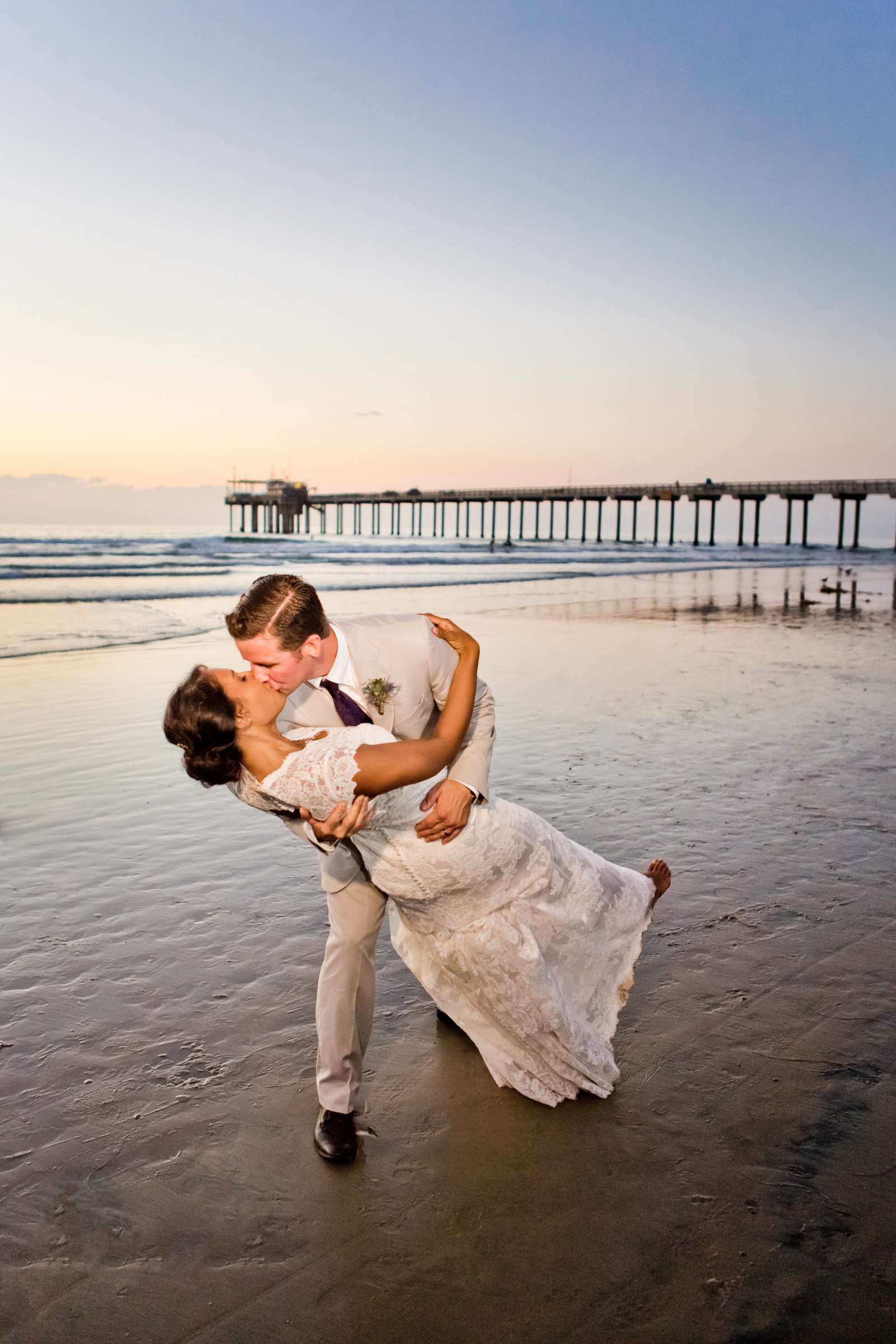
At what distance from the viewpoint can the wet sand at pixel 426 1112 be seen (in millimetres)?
2332

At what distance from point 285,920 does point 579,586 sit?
23.1 m

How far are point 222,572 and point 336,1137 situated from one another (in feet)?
95.3

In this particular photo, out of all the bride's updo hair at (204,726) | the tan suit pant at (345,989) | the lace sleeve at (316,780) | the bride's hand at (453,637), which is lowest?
the tan suit pant at (345,989)

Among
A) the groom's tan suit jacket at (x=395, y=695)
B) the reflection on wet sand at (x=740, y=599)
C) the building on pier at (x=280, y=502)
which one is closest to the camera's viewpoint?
the groom's tan suit jacket at (x=395, y=695)

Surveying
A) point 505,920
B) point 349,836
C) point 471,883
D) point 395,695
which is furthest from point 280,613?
point 505,920

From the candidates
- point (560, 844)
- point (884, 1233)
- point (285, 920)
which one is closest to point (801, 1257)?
point (884, 1233)

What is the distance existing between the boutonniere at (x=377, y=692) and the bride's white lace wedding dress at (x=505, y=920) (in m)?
0.19

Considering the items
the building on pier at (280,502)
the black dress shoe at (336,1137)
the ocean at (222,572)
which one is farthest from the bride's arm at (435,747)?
the building on pier at (280,502)

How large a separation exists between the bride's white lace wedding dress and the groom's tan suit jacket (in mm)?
122

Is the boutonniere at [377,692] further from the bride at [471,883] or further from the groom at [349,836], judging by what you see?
the bride at [471,883]

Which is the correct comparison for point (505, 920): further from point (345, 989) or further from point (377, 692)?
point (377, 692)

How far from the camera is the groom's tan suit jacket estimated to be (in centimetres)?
294

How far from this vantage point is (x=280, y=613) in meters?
2.63

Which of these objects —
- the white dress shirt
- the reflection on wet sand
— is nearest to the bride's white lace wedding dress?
the white dress shirt
